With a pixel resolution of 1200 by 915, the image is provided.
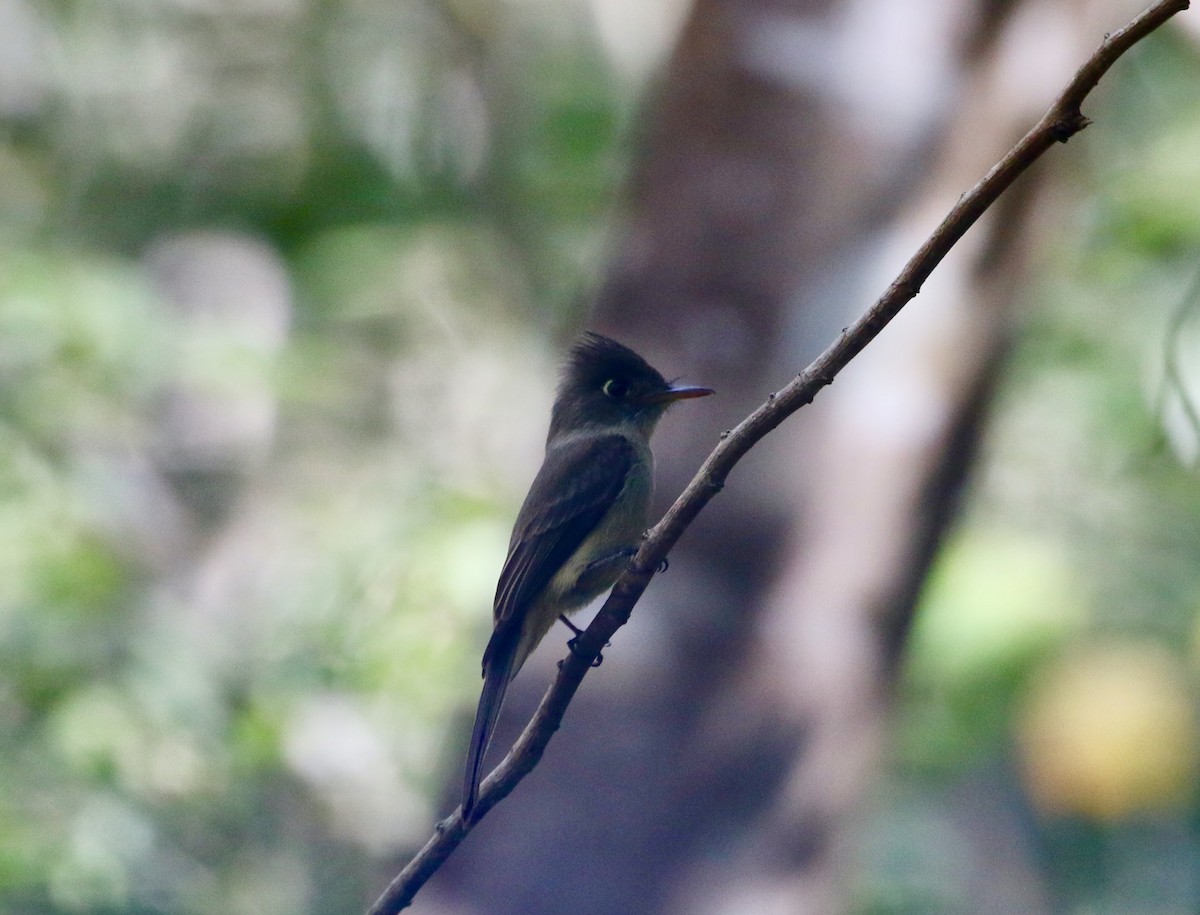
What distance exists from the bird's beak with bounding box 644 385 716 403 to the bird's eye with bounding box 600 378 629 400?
0.21 feet

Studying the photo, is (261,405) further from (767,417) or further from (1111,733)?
(767,417)

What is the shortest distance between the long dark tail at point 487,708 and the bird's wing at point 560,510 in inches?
3.6

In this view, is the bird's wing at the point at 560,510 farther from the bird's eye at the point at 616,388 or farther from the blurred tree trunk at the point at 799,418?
the blurred tree trunk at the point at 799,418

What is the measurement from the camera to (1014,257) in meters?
3.19

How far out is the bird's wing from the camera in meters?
1.78

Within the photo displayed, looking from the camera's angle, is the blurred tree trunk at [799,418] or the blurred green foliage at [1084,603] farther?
the blurred green foliage at [1084,603]

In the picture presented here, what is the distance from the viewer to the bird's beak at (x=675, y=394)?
161 cm

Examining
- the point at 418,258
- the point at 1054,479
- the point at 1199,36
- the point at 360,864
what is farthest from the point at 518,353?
the point at 1199,36

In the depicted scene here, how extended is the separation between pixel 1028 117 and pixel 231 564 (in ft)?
12.4

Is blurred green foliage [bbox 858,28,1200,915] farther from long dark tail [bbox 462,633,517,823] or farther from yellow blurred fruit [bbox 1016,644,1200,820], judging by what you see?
long dark tail [bbox 462,633,517,823]

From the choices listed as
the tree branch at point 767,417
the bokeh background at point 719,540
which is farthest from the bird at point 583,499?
the bokeh background at point 719,540

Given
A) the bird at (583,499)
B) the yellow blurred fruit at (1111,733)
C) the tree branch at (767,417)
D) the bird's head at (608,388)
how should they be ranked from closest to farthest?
the tree branch at (767,417) < the bird at (583,499) < the bird's head at (608,388) < the yellow blurred fruit at (1111,733)

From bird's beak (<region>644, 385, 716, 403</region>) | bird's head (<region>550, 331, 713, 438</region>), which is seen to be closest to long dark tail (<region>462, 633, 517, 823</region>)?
bird's beak (<region>644, 385, 716, 403</region>)

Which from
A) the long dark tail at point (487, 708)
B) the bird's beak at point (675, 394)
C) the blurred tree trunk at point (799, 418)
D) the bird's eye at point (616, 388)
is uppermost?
the blurred tree trunk at point (799, 418)
